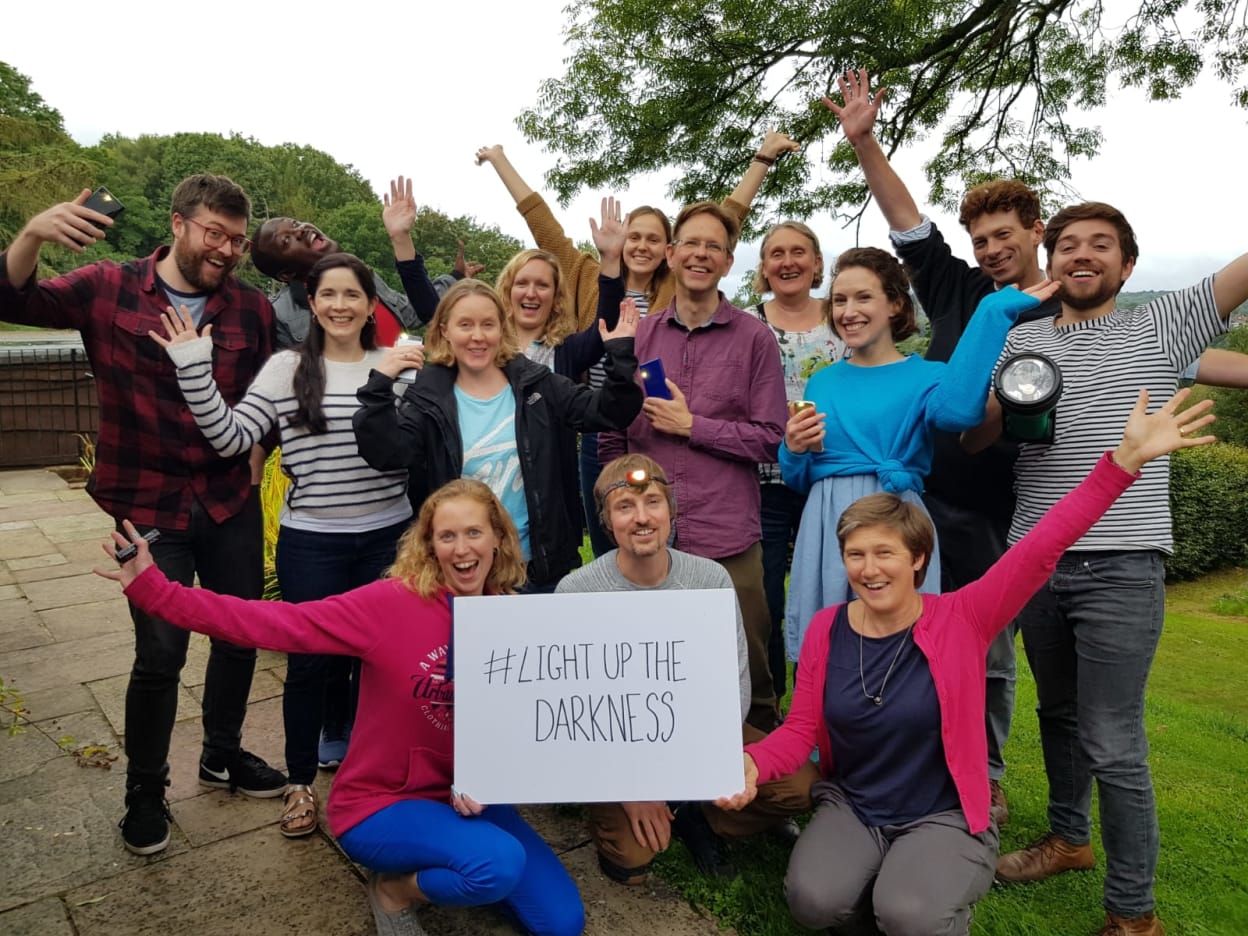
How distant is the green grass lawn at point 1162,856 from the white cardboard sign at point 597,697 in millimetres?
683

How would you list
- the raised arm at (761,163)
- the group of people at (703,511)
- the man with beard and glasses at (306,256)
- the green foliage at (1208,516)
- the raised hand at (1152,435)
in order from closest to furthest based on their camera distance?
the raised hand at (1152,435), the group of people at (703,511), the man with beard and glasses at (306,256), the raised arm at (761,163), the green foliage at (1208,516)

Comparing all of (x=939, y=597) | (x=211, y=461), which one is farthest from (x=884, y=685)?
(x=211, y=461)

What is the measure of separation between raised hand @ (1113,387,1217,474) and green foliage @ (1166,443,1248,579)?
1100cm

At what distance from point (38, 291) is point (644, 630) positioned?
2219mm

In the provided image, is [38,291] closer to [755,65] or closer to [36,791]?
[36,791]

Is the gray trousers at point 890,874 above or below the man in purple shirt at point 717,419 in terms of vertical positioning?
below

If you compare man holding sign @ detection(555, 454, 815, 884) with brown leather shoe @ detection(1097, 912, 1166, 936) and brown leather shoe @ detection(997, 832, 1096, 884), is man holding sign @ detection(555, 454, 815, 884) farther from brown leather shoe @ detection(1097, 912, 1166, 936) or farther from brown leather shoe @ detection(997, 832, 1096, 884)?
brown leather shoe @ detection(1097, 912, 1166, 936)

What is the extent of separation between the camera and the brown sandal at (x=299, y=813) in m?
2.91

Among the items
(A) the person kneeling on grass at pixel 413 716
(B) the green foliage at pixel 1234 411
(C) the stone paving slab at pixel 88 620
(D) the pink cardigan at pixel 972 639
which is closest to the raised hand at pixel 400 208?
(A) the person kneeling on grass at pixel 413 716

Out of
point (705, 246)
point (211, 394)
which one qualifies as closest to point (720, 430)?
point (705, 246)

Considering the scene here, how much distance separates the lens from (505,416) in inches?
116

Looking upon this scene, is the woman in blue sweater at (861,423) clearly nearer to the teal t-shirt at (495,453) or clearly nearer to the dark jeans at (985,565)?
the dark jeans at (985,565)

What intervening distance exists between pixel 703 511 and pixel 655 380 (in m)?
0.51

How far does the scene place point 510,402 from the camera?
2971 mm
